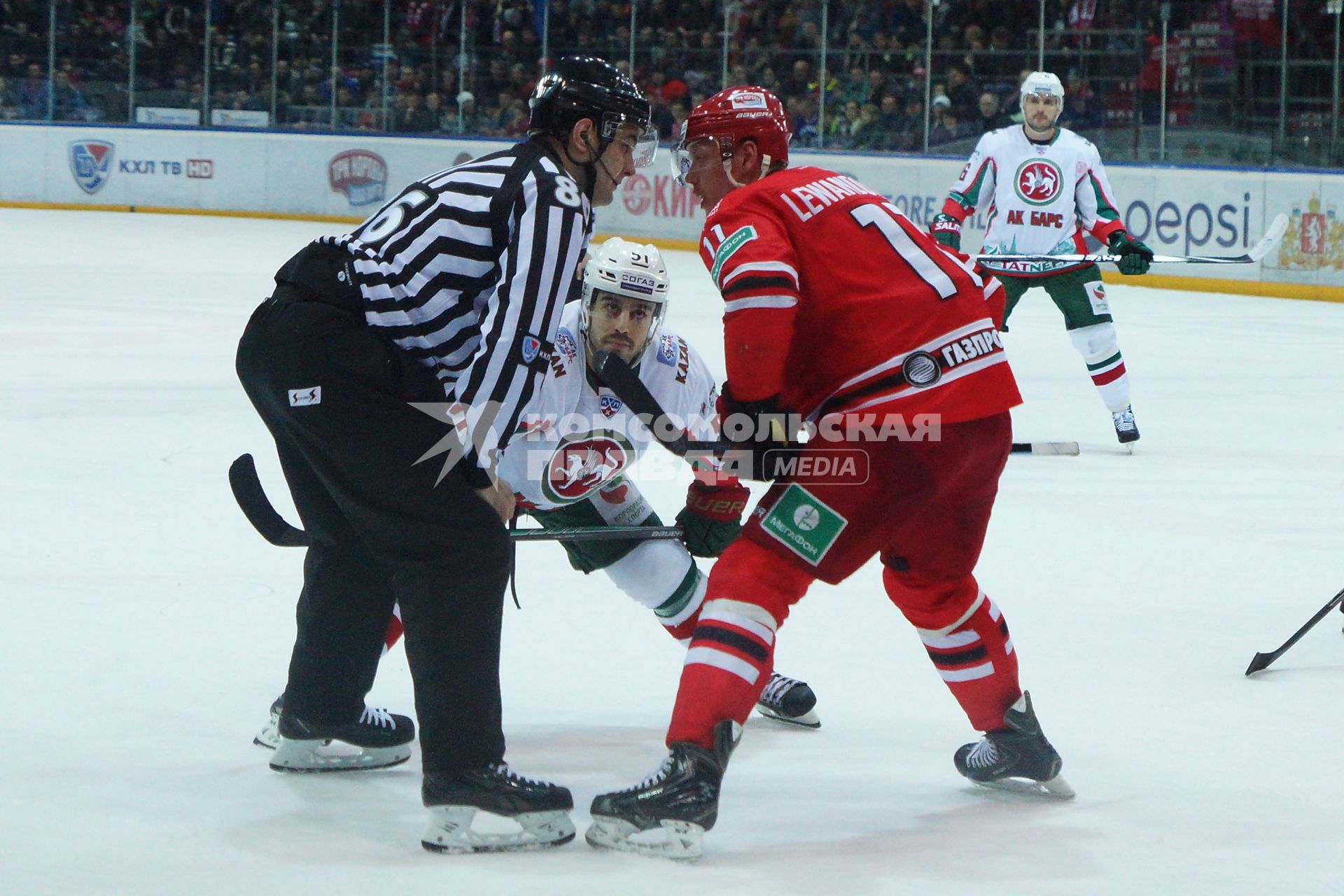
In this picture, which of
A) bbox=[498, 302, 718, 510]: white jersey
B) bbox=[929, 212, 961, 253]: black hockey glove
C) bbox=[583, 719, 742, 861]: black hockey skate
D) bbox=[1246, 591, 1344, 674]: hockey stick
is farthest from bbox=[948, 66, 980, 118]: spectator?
bbox=[583, 719, 742, 861]: black hockey skate

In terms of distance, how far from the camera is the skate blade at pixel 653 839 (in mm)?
2346

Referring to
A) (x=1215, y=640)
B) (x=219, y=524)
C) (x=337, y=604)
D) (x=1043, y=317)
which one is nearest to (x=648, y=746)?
(x=337, y=604)

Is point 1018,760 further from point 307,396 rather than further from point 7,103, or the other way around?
point 7,103

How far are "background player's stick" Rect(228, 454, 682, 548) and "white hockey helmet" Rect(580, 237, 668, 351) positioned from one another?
0.39m

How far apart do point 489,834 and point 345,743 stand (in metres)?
0.53

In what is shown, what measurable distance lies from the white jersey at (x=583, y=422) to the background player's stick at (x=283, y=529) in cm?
14

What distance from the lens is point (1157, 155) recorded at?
11969mm

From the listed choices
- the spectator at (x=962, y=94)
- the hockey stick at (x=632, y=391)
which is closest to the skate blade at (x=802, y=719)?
the hockey stick at (x=632, y=391)

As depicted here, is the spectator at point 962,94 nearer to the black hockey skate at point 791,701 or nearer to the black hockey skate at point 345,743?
the black hockey skate at point 791,701

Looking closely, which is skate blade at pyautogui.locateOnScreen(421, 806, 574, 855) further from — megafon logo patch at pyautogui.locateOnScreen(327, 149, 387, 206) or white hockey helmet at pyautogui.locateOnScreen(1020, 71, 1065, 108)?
megafon logo patch at pyautogui.locateOnScreen(327, 149, 387, 206)

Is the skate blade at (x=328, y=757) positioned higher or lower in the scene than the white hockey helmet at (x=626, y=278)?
lower

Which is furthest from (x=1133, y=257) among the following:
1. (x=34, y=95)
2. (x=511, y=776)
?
(x=34, y=95)

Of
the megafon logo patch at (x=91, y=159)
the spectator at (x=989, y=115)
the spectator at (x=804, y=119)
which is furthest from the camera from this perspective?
the megafon logo patch at (x=91, y=159)

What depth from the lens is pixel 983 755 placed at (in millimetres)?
2707
